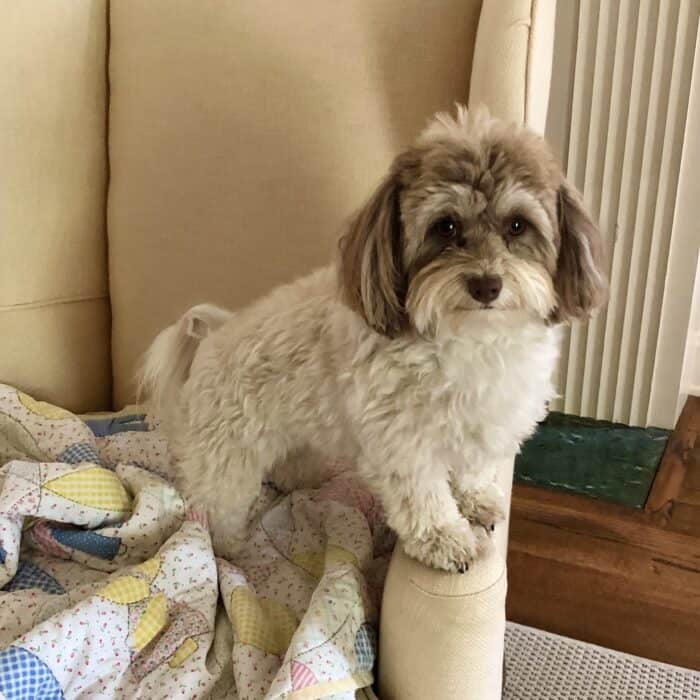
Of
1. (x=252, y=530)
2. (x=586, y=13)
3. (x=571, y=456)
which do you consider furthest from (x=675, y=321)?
(x=252, y=530)

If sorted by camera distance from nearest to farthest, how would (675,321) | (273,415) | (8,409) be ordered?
(273,415) → (8,409) → (675,321)

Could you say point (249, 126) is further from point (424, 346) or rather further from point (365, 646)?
point (365, 646)

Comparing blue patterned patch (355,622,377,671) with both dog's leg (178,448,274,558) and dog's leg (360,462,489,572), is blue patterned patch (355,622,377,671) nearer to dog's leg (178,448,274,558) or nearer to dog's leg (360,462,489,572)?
dog's leg (360,462,489,572)

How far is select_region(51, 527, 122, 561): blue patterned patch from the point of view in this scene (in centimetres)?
135

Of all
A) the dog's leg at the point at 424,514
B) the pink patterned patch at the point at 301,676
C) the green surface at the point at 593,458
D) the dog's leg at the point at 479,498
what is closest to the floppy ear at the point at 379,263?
the dog's leg at the point at 424,514

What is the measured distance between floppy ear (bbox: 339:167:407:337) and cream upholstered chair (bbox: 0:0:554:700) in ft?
0.94

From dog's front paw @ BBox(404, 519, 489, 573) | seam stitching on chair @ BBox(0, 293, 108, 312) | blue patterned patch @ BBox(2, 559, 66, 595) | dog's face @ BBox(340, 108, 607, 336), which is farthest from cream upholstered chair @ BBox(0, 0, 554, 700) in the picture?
dog's front paw @ BBox(404, 519, 489, 573)

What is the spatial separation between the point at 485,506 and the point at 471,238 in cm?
44

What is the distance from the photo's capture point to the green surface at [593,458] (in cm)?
224

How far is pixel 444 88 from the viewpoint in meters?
1.43

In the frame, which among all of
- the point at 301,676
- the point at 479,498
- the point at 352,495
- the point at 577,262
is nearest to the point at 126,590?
the point at 301,676

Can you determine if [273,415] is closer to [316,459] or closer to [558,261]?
[316,459]

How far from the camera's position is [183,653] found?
3.82 feet

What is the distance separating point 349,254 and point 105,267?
0.81 meters
